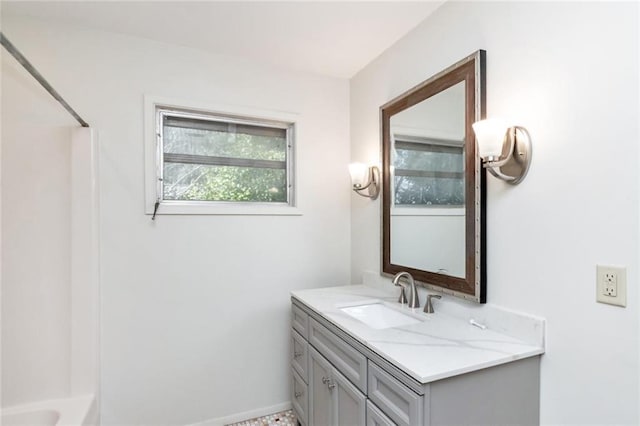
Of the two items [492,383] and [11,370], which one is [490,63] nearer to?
[492,383]

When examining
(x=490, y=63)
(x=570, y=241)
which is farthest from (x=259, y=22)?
(x=570, y=241)

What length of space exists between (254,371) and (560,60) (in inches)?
94.3

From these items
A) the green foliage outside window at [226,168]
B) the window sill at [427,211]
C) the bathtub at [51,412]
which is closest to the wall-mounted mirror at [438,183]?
the window sill at [427,211]

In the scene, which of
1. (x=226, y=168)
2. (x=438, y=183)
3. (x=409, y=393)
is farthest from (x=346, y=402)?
(x=226, y=168)

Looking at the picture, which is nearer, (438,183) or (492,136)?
(492,136)

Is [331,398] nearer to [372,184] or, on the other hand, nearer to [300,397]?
[300,397]

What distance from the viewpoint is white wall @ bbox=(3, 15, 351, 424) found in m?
2.01

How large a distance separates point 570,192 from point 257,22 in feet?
Result: 5.76

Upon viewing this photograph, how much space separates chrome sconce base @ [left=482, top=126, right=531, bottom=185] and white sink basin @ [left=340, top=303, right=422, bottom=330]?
834 millimetres

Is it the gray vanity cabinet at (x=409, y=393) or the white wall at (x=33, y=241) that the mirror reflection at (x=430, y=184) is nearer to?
the gray vanity cabinet at (x=409, y=393)

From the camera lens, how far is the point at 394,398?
124 cm

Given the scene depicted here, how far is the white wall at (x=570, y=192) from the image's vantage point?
1072 mm

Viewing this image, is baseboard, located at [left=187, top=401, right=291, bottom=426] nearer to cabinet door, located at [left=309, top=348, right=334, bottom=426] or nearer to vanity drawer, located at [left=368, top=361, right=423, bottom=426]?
cabinet door, located at [left=309, top=348, right=334, bottom=426]

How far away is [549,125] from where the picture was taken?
129cm
